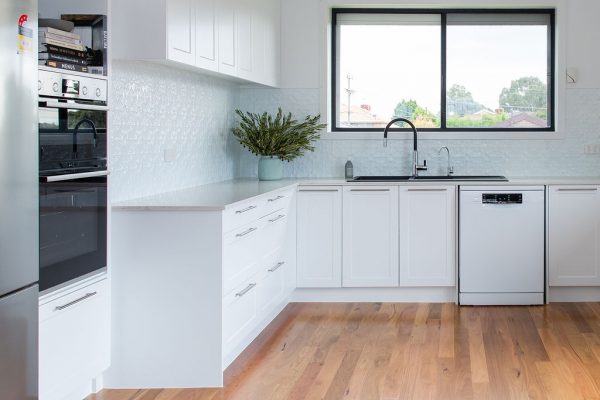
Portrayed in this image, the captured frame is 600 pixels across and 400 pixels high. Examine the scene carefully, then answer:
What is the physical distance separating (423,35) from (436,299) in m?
2.18

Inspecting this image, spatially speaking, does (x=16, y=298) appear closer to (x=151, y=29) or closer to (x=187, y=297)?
(x=187, y=297)

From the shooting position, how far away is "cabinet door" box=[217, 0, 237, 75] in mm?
5039

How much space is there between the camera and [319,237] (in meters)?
6.23

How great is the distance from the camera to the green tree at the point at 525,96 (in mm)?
6977

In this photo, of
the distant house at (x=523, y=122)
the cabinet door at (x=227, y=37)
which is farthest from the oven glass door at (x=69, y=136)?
the distant house at (x=523, y=122)

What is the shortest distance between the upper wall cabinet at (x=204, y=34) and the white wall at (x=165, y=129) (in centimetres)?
23

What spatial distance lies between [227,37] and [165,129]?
2.30 feet

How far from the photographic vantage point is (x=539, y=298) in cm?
615

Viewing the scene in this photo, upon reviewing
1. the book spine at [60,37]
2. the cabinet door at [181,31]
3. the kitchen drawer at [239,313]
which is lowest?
the kitchen drawer at [239,313]

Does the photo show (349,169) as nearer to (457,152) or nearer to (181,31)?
(457,152)

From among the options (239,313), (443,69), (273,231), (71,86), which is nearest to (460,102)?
(443,69)

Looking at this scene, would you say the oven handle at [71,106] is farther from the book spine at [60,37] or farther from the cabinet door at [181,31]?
the cabinet door at [181,31]

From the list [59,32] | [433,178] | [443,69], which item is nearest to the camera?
[59,32]

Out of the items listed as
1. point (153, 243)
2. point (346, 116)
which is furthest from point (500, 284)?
point (153, 243)
